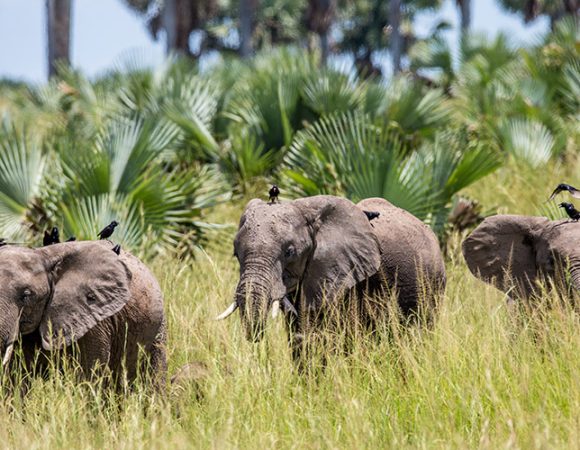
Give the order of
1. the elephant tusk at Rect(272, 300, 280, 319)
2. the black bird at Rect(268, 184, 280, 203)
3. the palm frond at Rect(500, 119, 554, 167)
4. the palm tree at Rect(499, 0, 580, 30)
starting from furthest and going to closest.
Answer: the palm tree at Rect(499, 0, 580, 30), the palm frond at Rect(500, 119, 554, 167), the black bird at Rect(268, 184, 280, 203), the elephant tusk at Rect(272, 300, 280, 319)

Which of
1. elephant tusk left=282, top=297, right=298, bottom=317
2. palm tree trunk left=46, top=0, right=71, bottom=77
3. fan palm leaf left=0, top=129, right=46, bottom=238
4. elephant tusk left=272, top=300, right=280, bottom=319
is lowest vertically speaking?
palm tree trunk left=46, top=0, right=71, bottom=77

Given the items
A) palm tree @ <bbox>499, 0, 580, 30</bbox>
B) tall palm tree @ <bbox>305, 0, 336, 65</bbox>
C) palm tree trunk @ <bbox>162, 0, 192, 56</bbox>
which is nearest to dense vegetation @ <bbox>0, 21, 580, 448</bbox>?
palm tree @ <bbox>499, 0, 580, 30</bbox>

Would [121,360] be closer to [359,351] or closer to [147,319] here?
[147,319]

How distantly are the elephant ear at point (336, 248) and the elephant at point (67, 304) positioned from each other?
3.36ft

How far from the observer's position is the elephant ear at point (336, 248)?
648 centimetres

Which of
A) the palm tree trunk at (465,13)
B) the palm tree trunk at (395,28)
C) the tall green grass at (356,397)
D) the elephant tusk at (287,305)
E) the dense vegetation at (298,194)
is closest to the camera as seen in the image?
the tall green grass at (356,397)

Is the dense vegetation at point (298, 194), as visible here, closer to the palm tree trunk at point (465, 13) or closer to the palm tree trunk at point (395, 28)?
the palm tree trunk at point (465, 13)

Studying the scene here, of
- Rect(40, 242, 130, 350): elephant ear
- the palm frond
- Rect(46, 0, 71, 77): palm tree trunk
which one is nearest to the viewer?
Rect(40, 242, 130, 350): elephant ear

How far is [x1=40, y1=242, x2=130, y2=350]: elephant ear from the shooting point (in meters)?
5.81

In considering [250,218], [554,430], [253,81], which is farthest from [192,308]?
[253,81]

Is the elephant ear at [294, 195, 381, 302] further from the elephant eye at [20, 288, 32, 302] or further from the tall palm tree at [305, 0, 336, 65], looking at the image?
the tall palm tree at [305, 0, 336, 65]

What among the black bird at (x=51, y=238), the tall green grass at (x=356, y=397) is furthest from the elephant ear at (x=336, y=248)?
the black bird at (x=51, y=238)

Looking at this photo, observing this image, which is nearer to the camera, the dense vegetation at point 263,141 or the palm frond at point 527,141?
the dense vegetation at point 263,141

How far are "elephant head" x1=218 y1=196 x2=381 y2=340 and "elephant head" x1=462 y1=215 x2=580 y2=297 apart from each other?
3.18ft
